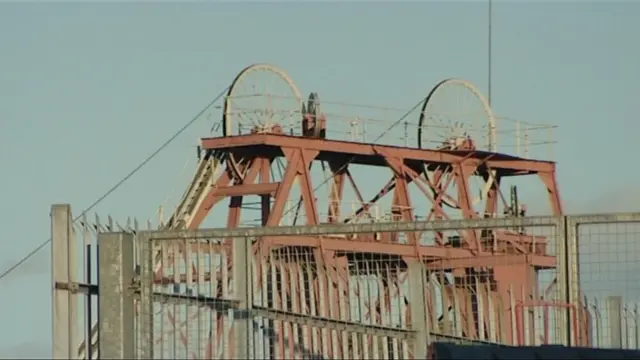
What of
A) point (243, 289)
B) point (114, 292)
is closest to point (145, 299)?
point (114, 292)

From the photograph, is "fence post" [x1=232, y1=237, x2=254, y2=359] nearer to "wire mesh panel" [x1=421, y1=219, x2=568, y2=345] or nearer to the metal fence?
the metal fence

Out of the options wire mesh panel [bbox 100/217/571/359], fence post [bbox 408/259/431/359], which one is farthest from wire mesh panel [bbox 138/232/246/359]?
fence post [bbox 408/259/431/359]

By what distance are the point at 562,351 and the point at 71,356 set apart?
477 centimetres

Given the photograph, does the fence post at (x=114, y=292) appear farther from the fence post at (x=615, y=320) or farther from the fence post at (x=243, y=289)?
the fence post at (x=615, y=320)

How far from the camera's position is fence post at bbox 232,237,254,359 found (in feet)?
62.6

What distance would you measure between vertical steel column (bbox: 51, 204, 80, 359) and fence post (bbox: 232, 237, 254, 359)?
1477mm

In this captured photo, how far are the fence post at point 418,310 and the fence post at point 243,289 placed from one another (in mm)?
1501

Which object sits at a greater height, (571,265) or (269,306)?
(571,265)

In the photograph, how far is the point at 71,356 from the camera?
19.2m

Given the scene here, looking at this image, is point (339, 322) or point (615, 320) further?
point (615, 320)

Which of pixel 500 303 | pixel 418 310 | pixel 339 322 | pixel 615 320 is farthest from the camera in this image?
pixel 500 303

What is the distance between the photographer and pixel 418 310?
18703 millimetres

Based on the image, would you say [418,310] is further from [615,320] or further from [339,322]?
[615,320]

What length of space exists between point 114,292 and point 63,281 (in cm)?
53
